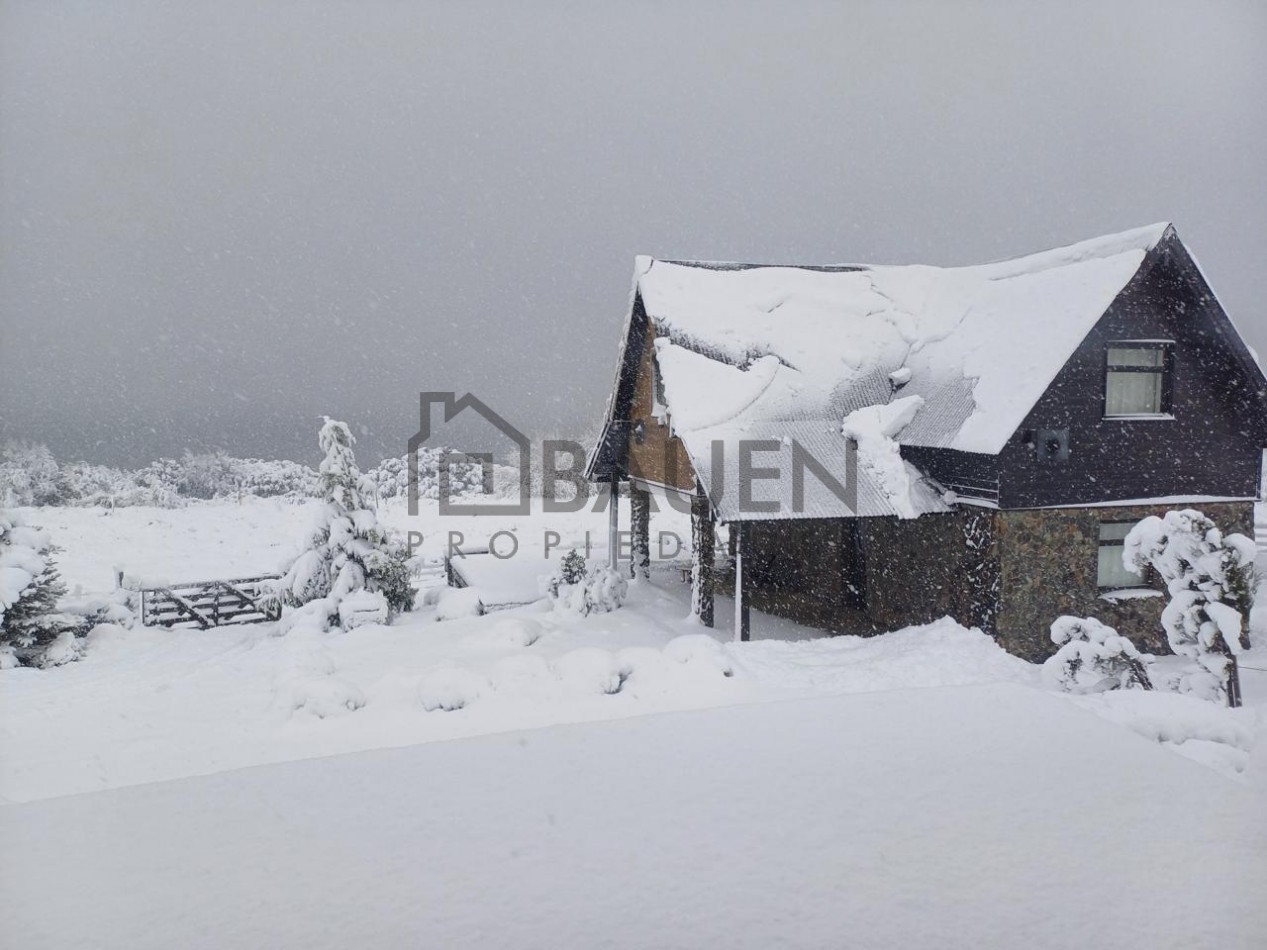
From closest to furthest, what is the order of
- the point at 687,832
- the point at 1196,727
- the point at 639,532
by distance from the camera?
1. the point at 687,832
2. the point at 1196,727
3. the point at 639,532

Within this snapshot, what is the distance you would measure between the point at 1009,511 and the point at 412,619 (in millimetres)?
12152

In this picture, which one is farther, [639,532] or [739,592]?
[639,532]

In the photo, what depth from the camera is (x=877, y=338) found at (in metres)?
15.3

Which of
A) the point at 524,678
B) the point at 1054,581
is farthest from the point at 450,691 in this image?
the point at 1054,581

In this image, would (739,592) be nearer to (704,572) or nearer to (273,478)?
(704,572)

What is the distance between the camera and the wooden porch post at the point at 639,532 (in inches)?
714

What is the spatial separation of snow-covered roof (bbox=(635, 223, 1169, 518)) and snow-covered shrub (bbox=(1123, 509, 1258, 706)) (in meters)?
3.05

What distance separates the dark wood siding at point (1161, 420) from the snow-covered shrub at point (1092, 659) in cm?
305

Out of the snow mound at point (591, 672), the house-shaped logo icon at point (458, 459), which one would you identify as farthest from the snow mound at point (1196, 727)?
→ the house-shaped logo icon at point (458, 459)

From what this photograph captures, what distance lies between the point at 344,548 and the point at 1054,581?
14100 mm

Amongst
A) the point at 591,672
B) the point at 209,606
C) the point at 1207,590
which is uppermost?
the point at 1207,590

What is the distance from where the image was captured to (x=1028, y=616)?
12.0m

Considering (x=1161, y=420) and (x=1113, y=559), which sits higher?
(x=1161, y=420)

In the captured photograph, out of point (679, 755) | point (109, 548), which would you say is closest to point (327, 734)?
point (679, 755)
